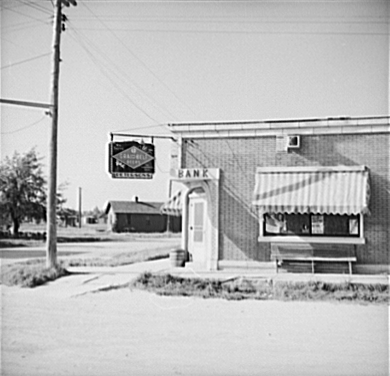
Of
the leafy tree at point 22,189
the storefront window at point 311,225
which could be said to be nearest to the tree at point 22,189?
the leafy tree at point 22,189

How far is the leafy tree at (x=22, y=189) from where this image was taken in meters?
34.8

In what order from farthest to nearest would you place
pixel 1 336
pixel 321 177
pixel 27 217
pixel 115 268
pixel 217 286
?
pixel 27 217
pixel 115 268
pixel 321 177
pixel 217 286
pixel 1 336

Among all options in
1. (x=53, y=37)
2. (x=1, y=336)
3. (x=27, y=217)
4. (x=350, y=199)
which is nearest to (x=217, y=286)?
(x=350, y=199)

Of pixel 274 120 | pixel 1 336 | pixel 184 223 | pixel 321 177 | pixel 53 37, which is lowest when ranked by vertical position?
pixel 1 336

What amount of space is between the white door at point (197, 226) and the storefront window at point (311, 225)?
229 cm

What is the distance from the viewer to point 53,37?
52.0 feet

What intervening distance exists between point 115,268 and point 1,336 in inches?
309

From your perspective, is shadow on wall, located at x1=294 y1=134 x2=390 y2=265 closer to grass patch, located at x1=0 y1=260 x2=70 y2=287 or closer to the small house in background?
grass patch, located at x1=0 y1=260 x2=70 y2=287

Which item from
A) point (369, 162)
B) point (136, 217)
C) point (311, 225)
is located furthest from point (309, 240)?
point (136, 217)

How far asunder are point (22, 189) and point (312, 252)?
24.0 m

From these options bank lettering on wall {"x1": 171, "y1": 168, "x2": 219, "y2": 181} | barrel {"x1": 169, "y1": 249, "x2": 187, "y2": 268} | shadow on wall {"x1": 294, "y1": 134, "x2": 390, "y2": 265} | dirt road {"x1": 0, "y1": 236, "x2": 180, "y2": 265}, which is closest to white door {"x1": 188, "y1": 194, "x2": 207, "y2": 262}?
barrel {"x1": 169, "y1": 249, "x2": 187, "y2": 268}

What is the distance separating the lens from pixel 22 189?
35.4 meters

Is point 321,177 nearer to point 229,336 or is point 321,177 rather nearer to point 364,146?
point 364,146

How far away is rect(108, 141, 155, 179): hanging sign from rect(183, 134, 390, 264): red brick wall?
107 cm
